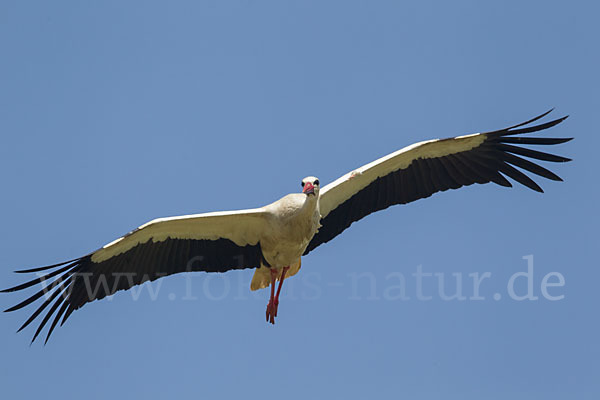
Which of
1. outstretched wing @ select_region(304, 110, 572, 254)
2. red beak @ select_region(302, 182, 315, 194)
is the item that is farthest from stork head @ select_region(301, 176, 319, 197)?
outstretched wing @ select_region(304, 110, 572, 254)

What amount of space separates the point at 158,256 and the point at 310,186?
1.87 m

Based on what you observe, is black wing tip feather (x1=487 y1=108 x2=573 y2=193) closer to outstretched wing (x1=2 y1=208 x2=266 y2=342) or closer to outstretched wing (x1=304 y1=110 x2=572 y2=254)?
outstretched wing (x1=304 y1=110 x2=572 y2=254)

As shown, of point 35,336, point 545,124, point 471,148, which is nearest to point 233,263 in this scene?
point 35,336

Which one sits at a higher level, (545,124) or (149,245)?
(545,124)

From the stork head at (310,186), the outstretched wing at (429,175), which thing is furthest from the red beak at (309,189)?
the outstretched wing at (429,175)

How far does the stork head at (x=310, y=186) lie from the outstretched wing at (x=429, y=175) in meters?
0.79

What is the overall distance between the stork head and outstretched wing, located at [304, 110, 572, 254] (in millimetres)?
794

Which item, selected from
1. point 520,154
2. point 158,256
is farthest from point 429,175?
point 158,256

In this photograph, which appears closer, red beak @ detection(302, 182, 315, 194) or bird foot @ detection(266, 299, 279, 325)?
red beak @ detection(302, 182, 315, 194)

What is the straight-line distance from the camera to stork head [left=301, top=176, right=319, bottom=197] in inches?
357

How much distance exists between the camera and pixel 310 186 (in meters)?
9.09

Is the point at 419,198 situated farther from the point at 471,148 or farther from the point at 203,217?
the point at 203,217

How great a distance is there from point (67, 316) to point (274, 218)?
2341mm

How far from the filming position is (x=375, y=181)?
10.2 m
